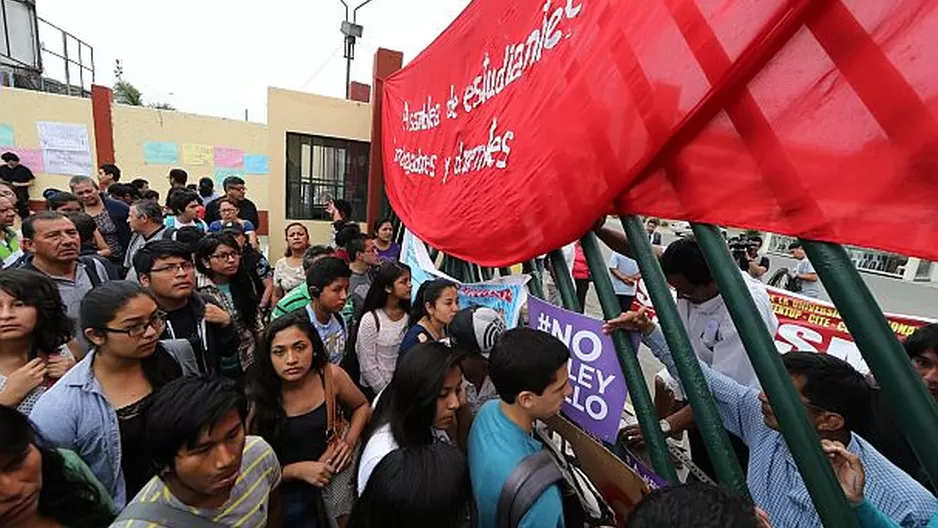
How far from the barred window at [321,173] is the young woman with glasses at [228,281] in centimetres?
497

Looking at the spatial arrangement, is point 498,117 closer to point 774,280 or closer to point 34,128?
point 774,280

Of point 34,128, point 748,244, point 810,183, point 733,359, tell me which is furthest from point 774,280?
point 34,128

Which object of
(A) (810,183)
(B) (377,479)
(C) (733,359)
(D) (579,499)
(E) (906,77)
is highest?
(E) (906,77)

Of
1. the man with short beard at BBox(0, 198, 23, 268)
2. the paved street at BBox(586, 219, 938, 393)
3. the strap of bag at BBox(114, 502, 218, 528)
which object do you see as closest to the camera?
the strap of bag at BBox(114, 502, 218, 528)

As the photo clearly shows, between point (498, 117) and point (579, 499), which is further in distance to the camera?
point (498, 117)

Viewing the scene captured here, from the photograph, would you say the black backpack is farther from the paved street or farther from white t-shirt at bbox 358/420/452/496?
the paved street

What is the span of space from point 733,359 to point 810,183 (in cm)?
124

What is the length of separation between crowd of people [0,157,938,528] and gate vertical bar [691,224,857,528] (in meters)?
0.09

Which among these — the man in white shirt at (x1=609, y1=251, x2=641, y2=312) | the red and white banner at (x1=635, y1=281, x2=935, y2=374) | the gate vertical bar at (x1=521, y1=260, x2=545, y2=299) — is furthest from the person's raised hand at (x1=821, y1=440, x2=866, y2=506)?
the man in white shirt at (x1=609, y1=251, x2=641, y2=312)

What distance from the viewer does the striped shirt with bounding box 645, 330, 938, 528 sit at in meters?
1.27

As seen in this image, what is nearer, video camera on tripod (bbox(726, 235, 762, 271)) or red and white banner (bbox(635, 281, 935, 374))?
red and white banner (bbox(635, 281, 935, 374))

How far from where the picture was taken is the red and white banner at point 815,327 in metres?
3.04

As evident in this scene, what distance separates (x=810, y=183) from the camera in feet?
3.38

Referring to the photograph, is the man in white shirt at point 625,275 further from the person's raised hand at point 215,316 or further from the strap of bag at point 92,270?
→ the strap of bag at point 92,270
